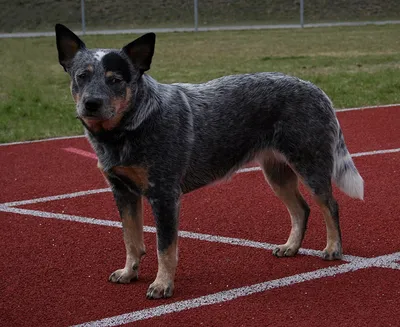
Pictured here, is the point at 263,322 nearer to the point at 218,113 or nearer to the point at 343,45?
the point at 218,113

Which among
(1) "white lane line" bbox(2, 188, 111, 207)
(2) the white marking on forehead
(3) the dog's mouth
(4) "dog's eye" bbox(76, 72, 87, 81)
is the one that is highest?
(2) the white marking on forehead

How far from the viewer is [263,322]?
5512mm

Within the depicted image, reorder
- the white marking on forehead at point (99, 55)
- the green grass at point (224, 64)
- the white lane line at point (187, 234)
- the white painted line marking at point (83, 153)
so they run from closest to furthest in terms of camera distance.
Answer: the white marking on forehead at point (99, 55)
the white lane line at point (187, 234)
the white painted line marking at point (83, 153)
the green grass at point (224, 64)

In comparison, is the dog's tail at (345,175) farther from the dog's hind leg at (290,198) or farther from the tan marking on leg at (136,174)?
the tan marking on leg at (136,174)

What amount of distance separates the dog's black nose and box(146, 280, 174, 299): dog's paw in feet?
4.35

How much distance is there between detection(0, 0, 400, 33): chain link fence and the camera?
33281 mm

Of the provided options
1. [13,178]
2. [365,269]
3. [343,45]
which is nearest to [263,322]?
[365,269]

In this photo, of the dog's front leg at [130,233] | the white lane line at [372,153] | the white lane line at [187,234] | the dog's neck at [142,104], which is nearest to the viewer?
the dog's neck at [142,104]

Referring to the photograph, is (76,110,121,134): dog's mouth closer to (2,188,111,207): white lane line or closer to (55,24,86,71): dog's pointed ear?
(55,24,86,71): dog's pointed ear

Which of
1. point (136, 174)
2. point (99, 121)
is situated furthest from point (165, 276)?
point (99, 121)

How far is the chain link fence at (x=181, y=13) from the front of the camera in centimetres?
3328

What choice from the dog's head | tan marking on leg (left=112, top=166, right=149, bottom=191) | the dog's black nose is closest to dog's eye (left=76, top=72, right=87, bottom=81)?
the dog's head

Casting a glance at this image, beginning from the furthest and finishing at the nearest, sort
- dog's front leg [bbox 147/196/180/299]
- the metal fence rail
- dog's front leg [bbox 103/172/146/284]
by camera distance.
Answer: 1. the metal fence rail
2. dog's front leg [bbox 103/172/146/284]
3. dog's front leg [bbox 147/196/180/299]

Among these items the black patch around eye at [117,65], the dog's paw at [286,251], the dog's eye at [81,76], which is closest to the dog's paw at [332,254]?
the dog's paw at [286,251]
